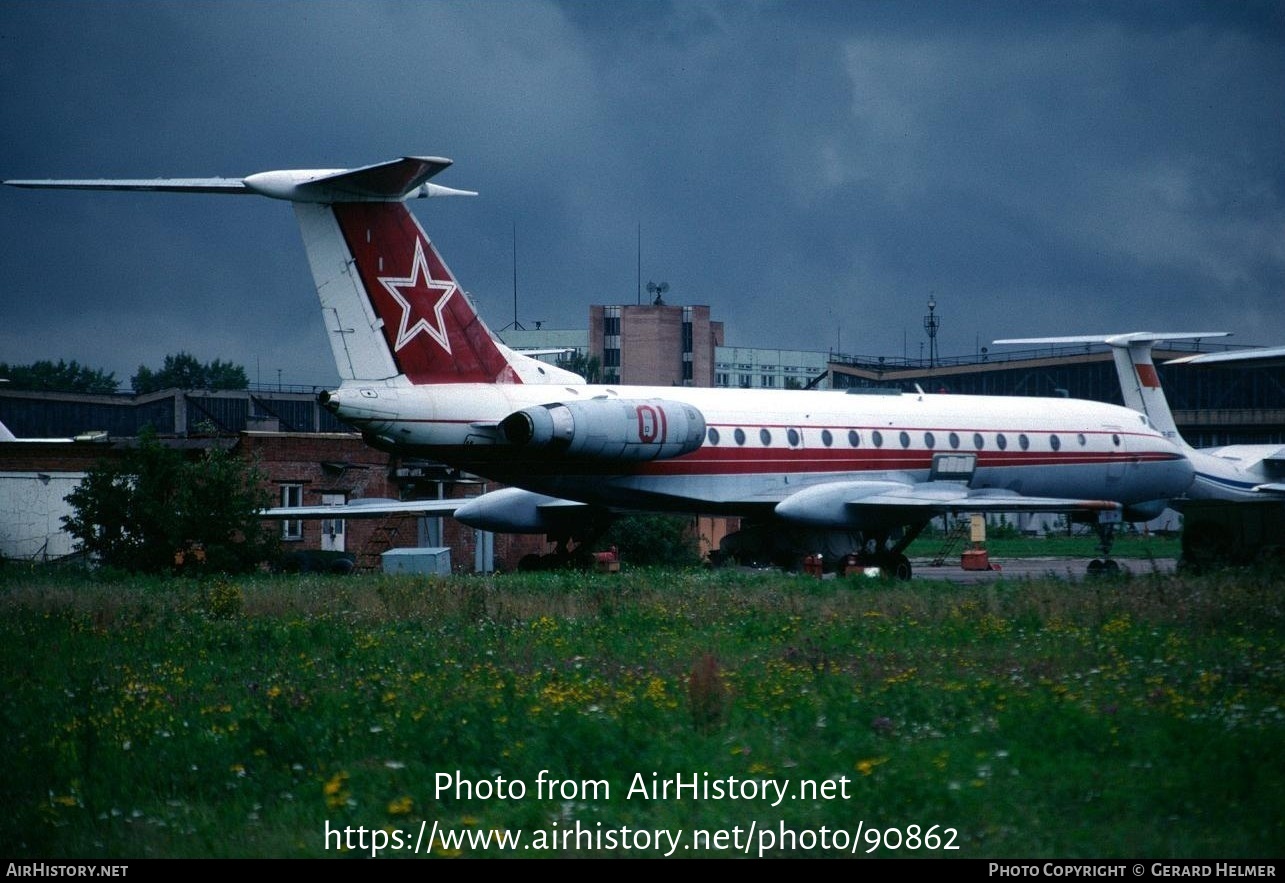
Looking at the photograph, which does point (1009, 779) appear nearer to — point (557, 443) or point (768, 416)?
point (557, 443)

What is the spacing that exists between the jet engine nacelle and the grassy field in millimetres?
7443

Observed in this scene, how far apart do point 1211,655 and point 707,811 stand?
21.6 ft

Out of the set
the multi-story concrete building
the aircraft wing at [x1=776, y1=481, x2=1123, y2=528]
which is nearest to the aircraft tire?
the aircraft wing at [x1=776, y1=481, x2=1123, y2=528]

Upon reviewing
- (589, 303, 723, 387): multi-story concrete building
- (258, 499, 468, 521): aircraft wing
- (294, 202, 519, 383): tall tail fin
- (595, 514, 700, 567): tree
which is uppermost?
(589, 303, 723, 387): multi-story concrete building

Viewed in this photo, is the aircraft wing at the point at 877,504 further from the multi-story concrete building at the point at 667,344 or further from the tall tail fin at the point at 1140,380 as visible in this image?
the multi-story concrete building at the point at 667,344

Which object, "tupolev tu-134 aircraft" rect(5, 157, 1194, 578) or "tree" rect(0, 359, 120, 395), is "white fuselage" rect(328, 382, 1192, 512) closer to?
"tupolev tu-134 aircraft" rect(5, 157, 1194, 578)

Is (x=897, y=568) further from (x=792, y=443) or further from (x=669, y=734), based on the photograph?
(x=669, y=734)

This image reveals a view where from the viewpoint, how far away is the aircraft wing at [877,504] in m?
27.1

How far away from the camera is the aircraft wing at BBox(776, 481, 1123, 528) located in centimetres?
2709

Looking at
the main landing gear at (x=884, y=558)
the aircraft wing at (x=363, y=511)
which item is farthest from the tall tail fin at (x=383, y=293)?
the main landing gear at (x=884, y=558)

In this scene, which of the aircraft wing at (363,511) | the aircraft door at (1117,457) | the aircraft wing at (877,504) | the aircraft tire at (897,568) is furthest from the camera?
the aircraft door at (1117,457)

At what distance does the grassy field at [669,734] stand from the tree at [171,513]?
12.4 m

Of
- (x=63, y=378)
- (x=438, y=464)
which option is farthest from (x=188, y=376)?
(x=438, y=464)

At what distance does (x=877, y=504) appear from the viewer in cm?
2778
